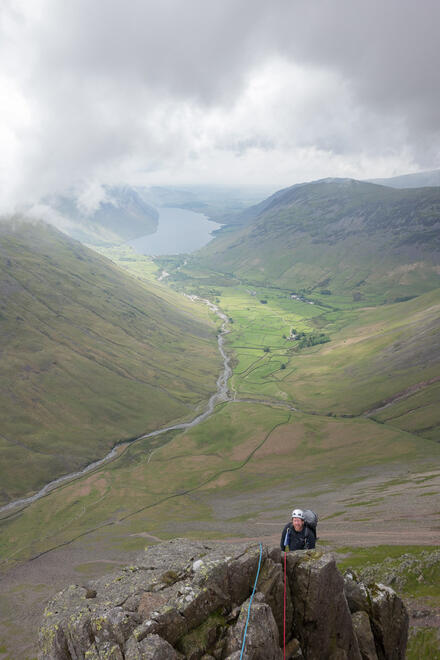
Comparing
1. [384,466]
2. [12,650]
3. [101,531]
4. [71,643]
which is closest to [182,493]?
[101,531]

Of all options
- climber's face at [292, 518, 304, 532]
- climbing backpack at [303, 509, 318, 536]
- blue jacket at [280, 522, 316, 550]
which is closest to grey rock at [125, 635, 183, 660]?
blue jacket at [280, 522, 316, 550]

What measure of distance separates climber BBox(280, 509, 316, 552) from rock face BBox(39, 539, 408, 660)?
2.56ft

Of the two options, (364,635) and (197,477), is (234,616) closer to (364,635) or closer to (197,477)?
(364,635)

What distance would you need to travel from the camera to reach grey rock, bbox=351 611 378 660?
22.9 m

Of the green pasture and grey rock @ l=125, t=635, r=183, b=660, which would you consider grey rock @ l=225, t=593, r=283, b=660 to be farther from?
the green pasture

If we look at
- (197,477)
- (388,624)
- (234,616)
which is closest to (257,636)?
(234,616)

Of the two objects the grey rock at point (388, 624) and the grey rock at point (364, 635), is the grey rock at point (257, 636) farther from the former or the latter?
the grey rock at point (388, 624)

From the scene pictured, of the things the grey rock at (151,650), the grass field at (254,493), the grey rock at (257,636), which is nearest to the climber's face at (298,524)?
the grey rock at (257,636)

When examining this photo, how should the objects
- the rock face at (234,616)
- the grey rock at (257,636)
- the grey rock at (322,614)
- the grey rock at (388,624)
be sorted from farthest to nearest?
1. the grey rock at (388,624)
2. the grey rock at (322,614)
3. the rock face at (234,616)
4. the grey rock at (257,636)

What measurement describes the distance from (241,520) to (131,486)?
229 ft

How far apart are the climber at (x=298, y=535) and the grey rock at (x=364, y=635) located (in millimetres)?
4738

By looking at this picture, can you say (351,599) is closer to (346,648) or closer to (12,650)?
(346,648)

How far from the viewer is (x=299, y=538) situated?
80.5 ft

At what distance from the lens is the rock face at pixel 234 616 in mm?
19969
